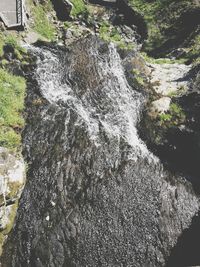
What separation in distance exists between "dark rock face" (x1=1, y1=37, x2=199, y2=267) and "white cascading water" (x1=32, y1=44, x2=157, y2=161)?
57mm

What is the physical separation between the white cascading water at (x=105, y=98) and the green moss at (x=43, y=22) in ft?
16.7

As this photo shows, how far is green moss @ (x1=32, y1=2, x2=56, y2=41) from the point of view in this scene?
26000 mm

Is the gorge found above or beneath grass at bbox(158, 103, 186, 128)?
beneath

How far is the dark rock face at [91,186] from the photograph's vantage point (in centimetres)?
1224

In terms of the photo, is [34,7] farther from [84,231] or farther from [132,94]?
[84,231]

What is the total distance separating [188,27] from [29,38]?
14.2 metres

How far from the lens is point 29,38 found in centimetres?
2380

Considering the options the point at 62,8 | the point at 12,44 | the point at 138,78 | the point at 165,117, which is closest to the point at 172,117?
the point at 165,117

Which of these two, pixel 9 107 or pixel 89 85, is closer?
pixel 9 107

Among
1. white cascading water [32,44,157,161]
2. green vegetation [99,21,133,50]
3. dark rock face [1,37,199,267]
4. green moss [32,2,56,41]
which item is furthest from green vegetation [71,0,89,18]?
dark rock face [1,37,199,267]

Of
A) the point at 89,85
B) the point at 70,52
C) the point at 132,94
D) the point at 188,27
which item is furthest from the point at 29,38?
the point at 188,27

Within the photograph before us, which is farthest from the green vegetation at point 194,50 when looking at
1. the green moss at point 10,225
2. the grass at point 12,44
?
the green moss at point 10,225

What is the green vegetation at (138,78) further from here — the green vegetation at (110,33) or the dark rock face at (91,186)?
the green vegetation at (110,33)

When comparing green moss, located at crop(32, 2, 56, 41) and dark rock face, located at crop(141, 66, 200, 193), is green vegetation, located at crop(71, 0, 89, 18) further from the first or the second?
dark rock face, located at crop(141, 66, 200, 193)
